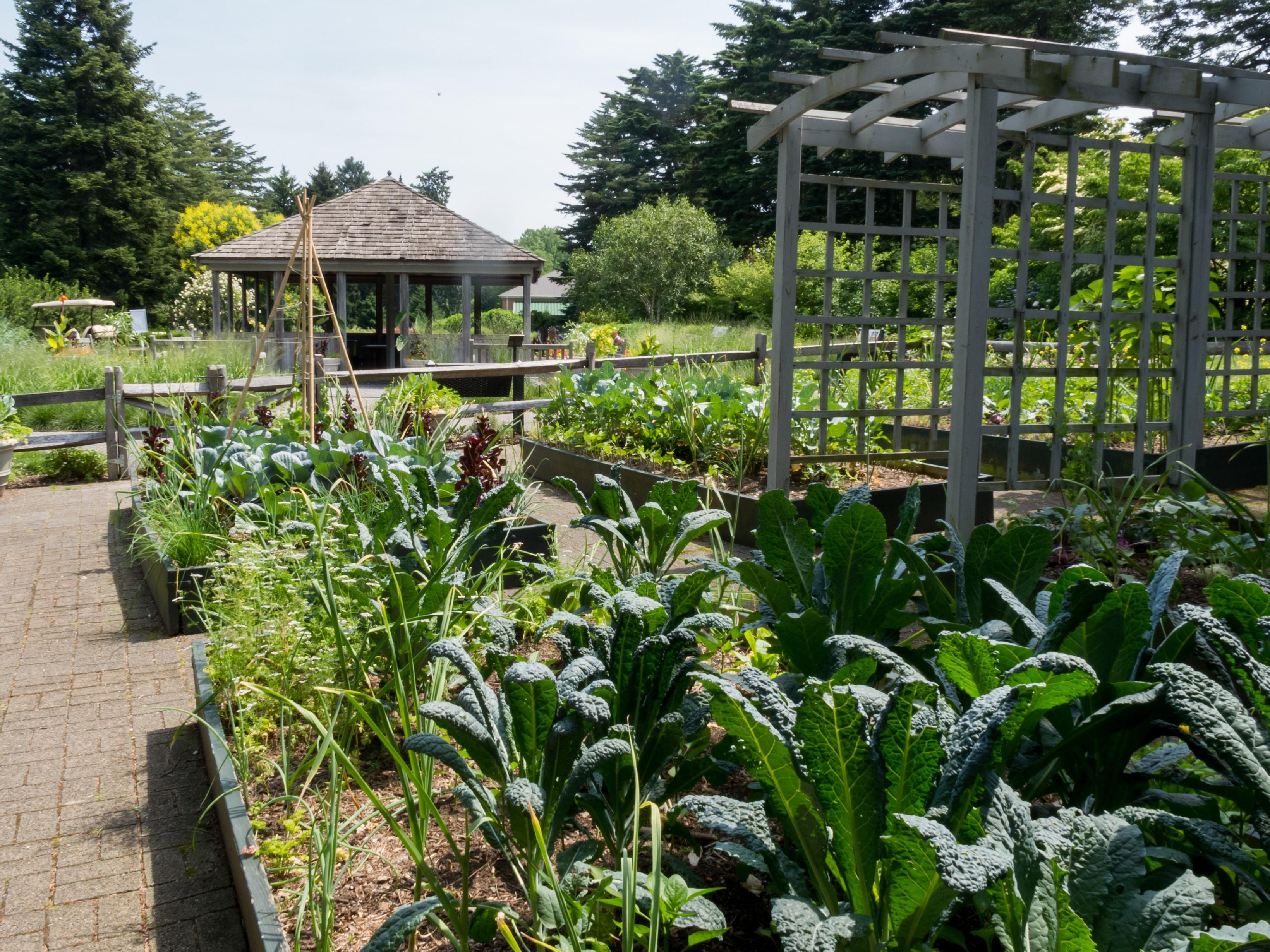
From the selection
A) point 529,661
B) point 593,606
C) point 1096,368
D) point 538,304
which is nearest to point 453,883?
point 529,661

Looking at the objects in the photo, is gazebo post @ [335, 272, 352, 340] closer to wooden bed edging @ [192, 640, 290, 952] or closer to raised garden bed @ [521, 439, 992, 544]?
raised garden bed @ [521, 439, 992, 544]

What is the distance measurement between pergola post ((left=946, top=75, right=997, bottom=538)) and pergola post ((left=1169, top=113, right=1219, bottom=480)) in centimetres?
139

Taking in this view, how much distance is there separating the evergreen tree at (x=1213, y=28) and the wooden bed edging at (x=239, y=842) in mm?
29251

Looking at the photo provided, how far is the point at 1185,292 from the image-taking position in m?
5.09

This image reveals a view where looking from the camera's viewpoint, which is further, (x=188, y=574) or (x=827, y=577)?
(x=188, y=574)

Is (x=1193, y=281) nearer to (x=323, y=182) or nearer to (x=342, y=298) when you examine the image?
(x=342, y=298)

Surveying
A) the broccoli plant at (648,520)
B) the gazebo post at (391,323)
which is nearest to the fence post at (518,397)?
the broccoli plant at (648,520)

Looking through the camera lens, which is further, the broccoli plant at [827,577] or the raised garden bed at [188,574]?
the raised garden bed at [188,574]

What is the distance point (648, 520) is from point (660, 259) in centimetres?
3123

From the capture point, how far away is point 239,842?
2025 millimetres

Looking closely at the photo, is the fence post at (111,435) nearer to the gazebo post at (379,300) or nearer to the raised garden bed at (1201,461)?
the raised garden bed at (1201,461)

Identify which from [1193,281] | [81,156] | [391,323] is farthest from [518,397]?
[81,156]

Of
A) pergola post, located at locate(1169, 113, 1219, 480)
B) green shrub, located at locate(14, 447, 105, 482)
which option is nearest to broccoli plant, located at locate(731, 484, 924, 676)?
pergola post, located at locate(1169, 113, 1219, 480)

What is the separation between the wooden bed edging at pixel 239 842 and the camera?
1.74 m
